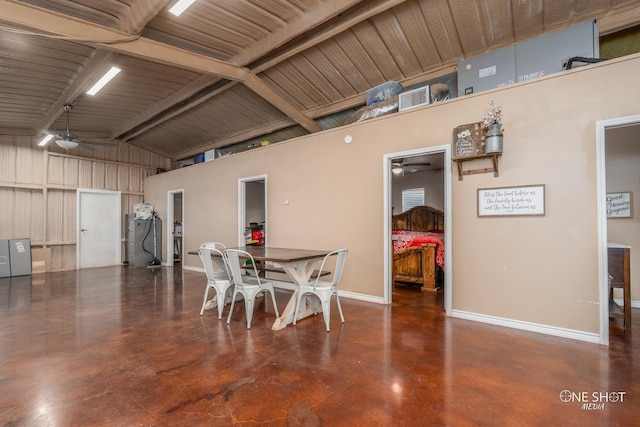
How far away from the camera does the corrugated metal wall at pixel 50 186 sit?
278 inches

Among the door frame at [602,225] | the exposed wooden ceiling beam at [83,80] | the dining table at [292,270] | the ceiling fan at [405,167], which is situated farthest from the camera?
the ceiling fan at [405,167]

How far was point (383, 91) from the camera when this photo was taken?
4.77m

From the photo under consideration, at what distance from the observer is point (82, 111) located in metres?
6.56

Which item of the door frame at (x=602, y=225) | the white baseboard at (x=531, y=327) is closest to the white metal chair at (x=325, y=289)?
the white baseboard at (x=531, y=327)

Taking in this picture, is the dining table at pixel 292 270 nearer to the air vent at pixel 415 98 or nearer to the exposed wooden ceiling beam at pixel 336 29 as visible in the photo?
the air vent at pixel 415 98

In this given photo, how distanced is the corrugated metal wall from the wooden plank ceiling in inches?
31.9

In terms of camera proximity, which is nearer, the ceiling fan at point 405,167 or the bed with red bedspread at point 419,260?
the bed with red bedspread at point 419,260

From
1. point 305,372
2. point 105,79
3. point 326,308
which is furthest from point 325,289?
point 105,79

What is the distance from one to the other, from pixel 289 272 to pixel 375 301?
1710 millimetres

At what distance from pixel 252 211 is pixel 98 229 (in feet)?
14.3

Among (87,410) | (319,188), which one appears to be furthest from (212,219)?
(87,410)

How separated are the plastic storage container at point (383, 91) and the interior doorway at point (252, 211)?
8.03 ft

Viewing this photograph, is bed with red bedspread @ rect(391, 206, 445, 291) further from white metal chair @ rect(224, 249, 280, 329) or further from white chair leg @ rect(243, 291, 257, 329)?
white chair leg @ rect(243, 291, 257, 329)

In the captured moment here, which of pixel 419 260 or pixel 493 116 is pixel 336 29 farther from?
pixel 419 260
